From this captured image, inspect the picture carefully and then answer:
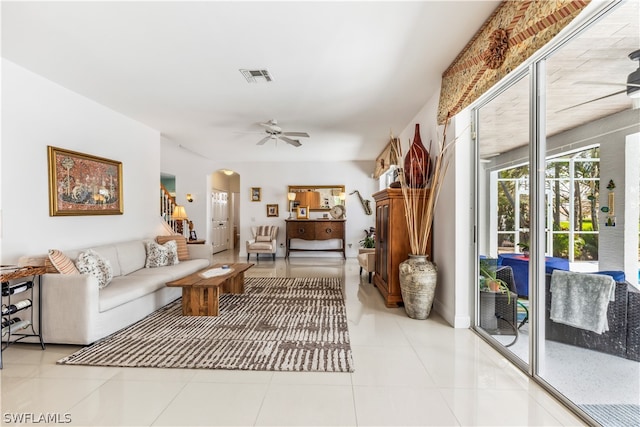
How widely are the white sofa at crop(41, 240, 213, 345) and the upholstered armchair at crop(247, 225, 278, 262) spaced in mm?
3856

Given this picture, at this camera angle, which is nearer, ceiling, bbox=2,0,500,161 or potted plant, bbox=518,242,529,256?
ceiling, bbox=2,0,500,161

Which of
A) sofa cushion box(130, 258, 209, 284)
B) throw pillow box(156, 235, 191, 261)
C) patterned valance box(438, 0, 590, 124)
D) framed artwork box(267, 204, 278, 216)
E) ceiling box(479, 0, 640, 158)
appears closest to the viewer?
ceiling box(479, 0, 640, 158)

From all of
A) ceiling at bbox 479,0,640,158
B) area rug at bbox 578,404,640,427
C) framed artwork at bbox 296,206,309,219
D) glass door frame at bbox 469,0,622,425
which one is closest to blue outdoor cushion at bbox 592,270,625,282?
glass door frame at bbox 469,0,622,425

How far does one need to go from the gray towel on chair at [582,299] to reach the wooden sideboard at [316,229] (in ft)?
19.8

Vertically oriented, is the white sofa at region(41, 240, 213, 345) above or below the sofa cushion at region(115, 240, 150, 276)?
below

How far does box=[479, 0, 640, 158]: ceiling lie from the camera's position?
1.57 m

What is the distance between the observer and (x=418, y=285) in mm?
3375

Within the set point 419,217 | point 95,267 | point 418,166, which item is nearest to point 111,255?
point 95,267

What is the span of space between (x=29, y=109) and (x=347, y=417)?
4.03m

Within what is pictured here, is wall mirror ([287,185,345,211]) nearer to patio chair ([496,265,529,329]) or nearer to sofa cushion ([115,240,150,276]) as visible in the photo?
sofa cushion ([115,240,150,276])

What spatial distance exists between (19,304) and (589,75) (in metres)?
4.44

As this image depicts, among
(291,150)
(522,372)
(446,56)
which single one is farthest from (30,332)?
(291,150)

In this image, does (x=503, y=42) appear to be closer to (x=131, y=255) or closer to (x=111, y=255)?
(x=111, y=255)

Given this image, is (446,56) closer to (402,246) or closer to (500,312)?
(402,246)
